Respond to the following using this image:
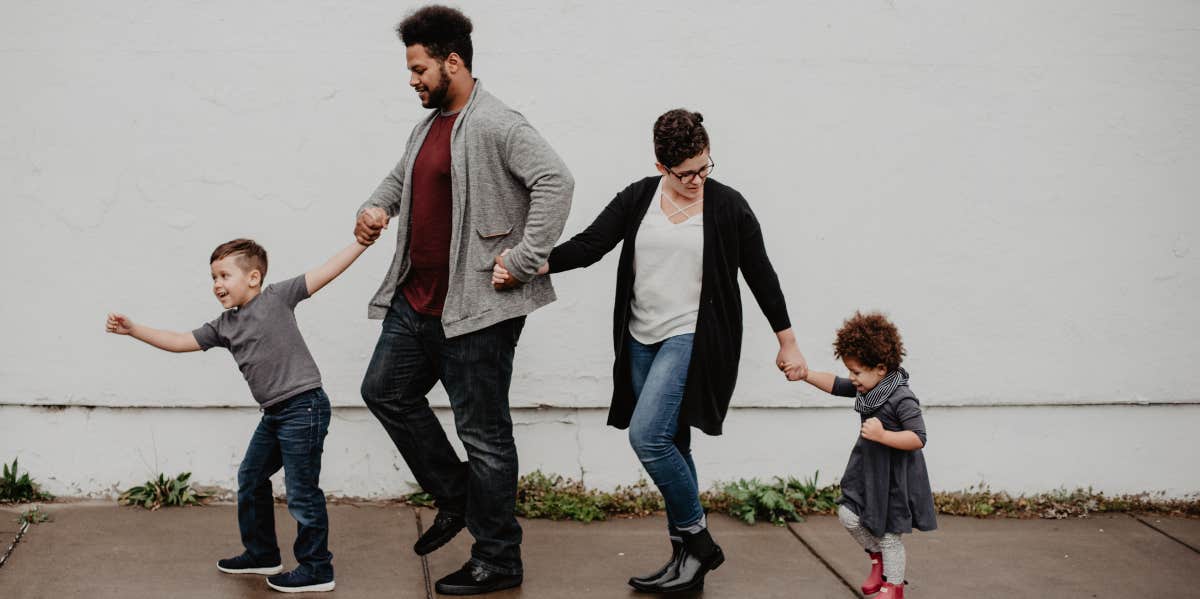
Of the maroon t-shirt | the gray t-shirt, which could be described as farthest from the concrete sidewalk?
the maroon t-shirt

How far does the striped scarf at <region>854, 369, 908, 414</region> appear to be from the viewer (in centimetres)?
388

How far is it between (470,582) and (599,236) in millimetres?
1277

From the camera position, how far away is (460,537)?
15.4ft

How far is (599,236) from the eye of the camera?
4.05m

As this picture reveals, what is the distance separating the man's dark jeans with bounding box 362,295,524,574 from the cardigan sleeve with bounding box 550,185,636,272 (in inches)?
11.1

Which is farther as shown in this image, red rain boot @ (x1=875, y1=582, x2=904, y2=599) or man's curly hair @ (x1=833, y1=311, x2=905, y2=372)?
red rain boot @ (x1=875, y1=582, x2=904, y2=599)

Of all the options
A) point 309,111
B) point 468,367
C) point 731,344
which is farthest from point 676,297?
point 309,111

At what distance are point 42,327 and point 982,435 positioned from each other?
4.14 m

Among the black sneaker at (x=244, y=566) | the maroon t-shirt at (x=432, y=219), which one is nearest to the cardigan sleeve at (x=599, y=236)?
the maroon t-shirt at (x=432, y=219)

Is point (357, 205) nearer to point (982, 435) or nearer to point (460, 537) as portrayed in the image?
point (460, 537)

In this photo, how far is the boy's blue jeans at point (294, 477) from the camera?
3.93m

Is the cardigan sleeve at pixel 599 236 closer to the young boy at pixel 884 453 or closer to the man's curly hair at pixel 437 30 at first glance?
the man's curly hair at pixel 437 30

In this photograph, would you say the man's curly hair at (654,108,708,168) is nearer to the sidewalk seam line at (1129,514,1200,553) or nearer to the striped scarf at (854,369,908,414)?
the striped scarf at (854,369,908,414)

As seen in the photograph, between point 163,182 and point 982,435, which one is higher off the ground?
point 163,182
